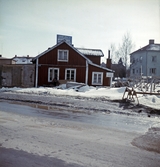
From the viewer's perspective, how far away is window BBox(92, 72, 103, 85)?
30.8 metres

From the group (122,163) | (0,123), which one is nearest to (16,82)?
(0,123)

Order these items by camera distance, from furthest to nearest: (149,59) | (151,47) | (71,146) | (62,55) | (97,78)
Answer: (151,47) → (149,59) → (97,78) → (62,55) → (71,146)

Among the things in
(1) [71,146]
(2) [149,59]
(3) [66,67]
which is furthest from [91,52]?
(1) [71,146]

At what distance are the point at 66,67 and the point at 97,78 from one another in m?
4.24

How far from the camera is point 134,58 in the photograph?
59.4m

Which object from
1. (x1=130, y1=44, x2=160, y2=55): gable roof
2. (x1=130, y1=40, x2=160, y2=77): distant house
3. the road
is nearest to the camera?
the road

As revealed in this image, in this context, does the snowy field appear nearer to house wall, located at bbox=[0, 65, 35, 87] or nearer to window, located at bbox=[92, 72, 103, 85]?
house wall, located at bbox=[0, 65, 35, 87]

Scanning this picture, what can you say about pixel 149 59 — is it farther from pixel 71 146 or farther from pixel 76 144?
pixel 71 146

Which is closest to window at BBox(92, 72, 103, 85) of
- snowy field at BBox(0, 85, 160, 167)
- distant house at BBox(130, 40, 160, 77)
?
snowy field at BBox(0, 85, 160, 167)

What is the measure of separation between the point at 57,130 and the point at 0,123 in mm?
2247

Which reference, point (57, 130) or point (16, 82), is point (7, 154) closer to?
point (57, 130)

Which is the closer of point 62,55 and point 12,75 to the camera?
point 12,75

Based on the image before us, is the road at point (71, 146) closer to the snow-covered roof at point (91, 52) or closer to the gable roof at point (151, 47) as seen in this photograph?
the snow-covered roof at point (91, 52)

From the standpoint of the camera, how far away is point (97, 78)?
3092 cm
